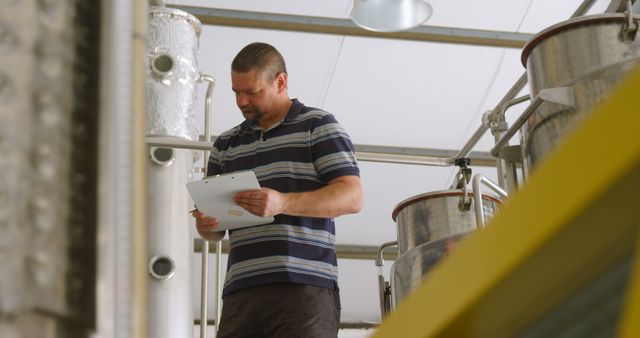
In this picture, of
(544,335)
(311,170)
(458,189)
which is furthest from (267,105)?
(544,335)

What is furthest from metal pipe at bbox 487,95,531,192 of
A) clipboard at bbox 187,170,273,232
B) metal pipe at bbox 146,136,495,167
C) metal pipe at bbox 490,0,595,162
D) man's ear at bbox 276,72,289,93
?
clipboard at bbox 187,170,273,232

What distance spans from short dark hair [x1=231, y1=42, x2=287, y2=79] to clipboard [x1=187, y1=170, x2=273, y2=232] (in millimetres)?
401

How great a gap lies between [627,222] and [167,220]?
104 inches

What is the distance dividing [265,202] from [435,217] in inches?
47.1

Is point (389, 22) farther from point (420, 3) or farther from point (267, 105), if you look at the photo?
point (267, 105)

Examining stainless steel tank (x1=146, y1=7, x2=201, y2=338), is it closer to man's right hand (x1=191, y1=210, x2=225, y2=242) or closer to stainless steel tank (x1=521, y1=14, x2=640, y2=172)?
man's right hand (x1=191, y1=210, x2=225, y2=242)

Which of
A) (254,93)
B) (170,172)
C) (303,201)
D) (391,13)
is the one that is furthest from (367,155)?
(303,201)

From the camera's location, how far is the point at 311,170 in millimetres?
2354

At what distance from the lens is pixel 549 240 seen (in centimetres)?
55

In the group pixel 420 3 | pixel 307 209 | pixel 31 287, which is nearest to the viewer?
pixel 31 287

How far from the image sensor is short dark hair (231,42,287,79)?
2578 millimetres

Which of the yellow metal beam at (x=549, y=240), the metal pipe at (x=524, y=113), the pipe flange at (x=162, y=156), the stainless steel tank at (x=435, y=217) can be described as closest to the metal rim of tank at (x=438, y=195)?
the stainless steel tank at (x=435, y=217)

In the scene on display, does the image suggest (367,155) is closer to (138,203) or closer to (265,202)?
(265,202)

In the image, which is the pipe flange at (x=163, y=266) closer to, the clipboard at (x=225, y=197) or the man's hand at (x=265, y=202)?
the clipboard at (x=225, y=197)
